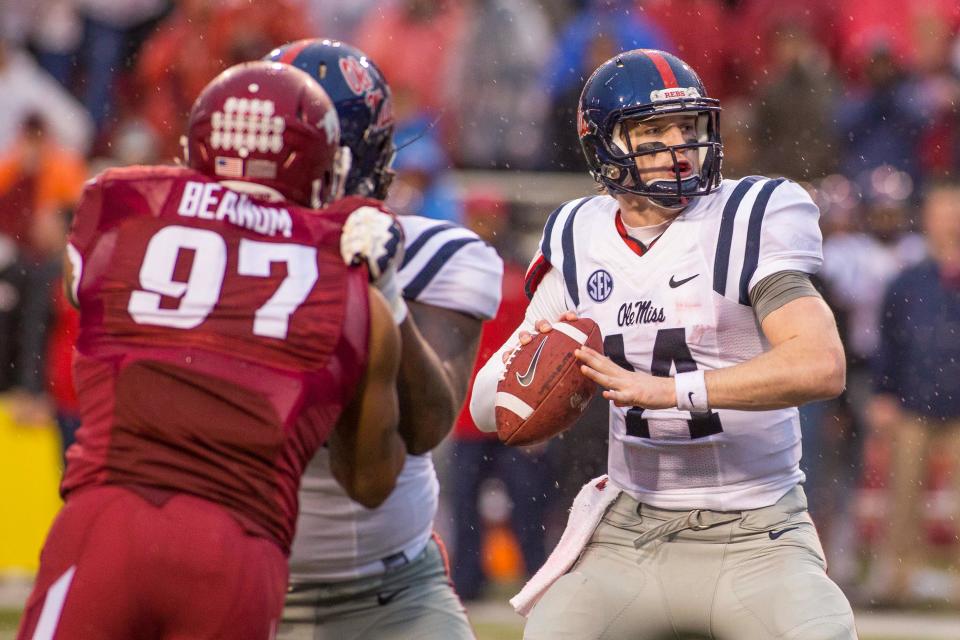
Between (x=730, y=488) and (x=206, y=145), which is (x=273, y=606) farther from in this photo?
(x=730, y=488)

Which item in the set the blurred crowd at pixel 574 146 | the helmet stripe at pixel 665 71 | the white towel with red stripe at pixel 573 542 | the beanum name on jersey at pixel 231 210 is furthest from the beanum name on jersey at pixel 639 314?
the blurred crowd at pixel 574 146

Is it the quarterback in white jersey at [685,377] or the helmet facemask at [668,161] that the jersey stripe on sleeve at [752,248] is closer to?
the quarterback in white jersey at [685,377]

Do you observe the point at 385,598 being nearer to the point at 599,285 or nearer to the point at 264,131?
the point at 599,285

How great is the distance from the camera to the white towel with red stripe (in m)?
3.52

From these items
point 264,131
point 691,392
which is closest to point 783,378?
point 691,392

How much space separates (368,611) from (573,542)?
56 cm

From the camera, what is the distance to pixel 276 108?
271cm

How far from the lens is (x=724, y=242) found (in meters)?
3.42

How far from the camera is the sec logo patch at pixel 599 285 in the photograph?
357cm

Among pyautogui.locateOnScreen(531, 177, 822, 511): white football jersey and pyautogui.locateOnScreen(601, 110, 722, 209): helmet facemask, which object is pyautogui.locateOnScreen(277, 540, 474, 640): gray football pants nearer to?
pyautogui.locateOnScreen(531, 177, 822, 511): white football jersey

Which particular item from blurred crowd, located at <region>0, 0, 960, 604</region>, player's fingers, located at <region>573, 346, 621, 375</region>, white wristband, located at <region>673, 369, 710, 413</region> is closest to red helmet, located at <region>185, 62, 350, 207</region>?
player's fingers, located at <region>573, 346, 621, 375</region>

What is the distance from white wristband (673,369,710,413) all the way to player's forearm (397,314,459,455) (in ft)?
1.55

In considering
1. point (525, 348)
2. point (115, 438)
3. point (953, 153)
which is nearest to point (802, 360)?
point (525, 348)

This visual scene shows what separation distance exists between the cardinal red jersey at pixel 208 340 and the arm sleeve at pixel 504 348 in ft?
3.11
